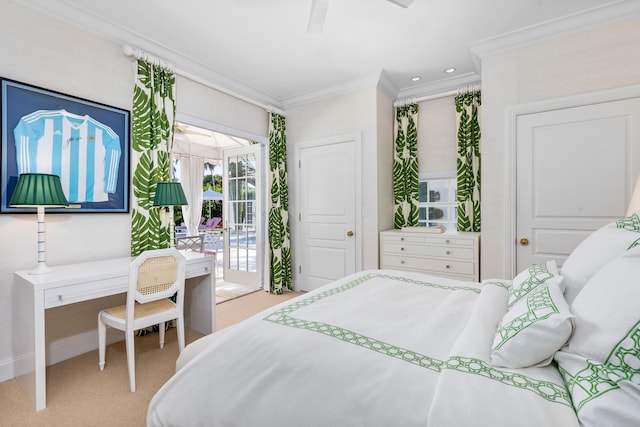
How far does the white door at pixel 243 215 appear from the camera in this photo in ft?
14.2

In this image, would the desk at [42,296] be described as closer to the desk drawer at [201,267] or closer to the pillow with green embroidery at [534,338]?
the desk drawer at [201,267]

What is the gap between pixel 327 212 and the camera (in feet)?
13.1

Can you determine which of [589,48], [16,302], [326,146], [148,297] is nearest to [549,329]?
[148,297]

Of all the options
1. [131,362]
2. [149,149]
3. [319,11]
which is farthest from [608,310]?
[149,149]

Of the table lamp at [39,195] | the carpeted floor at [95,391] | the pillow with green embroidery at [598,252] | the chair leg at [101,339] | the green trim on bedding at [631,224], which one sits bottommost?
the carpeted floor at [95,391]

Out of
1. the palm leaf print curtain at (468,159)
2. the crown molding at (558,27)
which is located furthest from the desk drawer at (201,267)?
the crown molding at (558,27)

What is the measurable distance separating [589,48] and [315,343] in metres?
3.21

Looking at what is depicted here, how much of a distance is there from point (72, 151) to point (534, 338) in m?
3.07

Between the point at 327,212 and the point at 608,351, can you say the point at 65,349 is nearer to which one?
the point at 327,212

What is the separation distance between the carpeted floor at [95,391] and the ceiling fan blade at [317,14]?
2.69m

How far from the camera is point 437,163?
3750 mm

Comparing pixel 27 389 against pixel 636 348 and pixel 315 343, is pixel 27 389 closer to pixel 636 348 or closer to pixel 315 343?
pixel 315 343

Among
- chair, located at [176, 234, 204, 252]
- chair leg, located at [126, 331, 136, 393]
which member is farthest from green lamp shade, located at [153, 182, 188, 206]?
chair, located at [176, 234, 204, 252]

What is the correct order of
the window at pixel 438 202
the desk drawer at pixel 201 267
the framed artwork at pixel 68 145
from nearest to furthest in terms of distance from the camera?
the framed artwork at pixel 68 145
the desk drawer at pixel 201 267
the window at pixel 438 202
